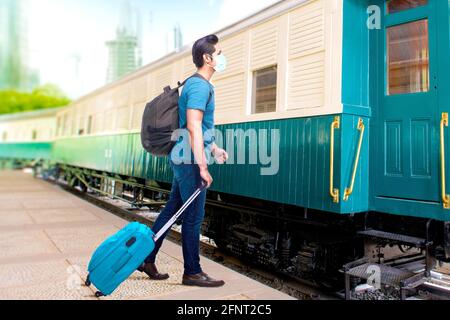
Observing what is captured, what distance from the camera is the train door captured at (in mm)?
3416

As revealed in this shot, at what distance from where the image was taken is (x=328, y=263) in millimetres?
3918

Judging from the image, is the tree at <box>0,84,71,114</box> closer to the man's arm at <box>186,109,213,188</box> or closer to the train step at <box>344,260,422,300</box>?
the man's arm at <box>186,109,213,188</box>

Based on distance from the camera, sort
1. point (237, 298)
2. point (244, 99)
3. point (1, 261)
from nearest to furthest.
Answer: point (237, 298) < point (1, 261) < point (244, 99)

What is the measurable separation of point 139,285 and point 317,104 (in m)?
2.36

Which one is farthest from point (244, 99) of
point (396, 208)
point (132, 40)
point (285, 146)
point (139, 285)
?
point (132, 40)

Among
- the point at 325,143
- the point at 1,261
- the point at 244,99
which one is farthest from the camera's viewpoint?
the point at 244,99

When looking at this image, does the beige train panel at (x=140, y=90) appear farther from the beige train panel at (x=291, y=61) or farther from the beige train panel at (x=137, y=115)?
the beige train panel at (x=291, y=61)

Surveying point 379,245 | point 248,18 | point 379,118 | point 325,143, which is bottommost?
point 379,245

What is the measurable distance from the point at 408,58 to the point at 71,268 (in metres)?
3.81

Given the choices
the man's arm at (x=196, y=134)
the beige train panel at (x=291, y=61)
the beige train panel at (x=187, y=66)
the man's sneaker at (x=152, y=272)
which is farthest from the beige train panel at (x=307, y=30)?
the man's sneaker at (x=152, y=272)

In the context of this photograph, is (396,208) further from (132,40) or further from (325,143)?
(132,40)

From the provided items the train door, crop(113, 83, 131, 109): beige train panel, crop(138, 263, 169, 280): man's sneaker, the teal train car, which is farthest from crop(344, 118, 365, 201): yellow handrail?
the teal train car

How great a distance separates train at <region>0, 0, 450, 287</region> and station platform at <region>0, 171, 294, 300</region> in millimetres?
1080

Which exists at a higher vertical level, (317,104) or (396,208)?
(317,104)
